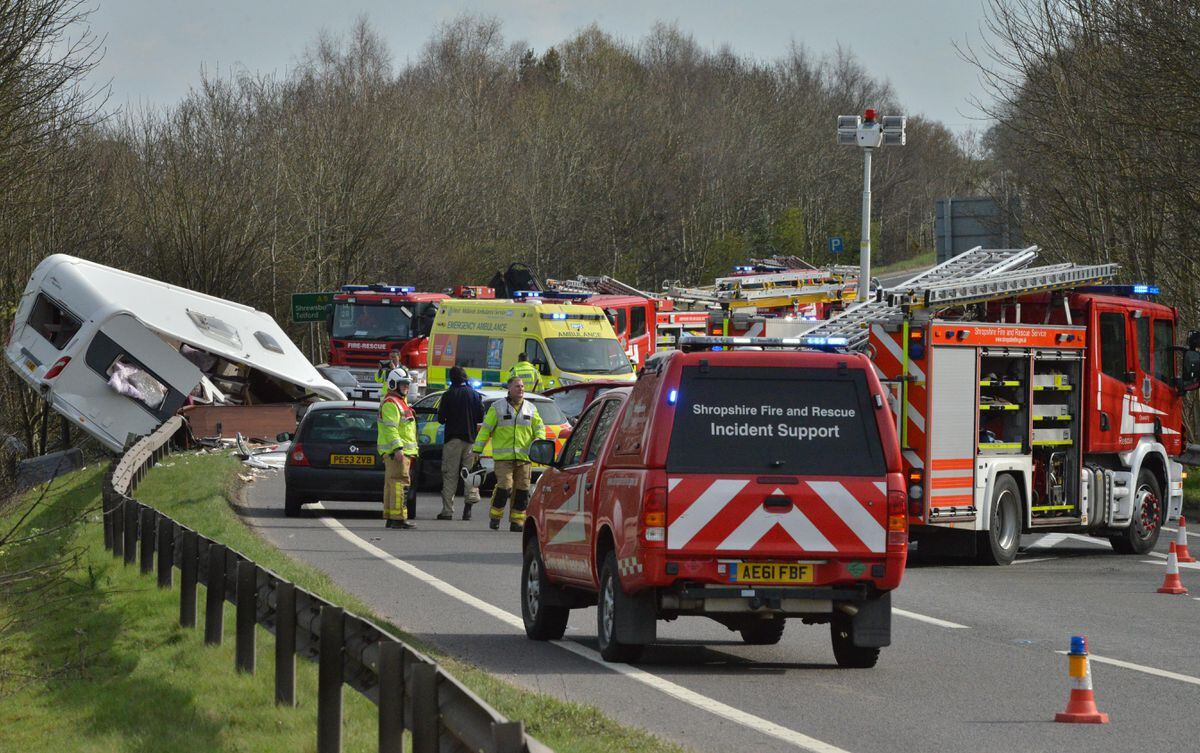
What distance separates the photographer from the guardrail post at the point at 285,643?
895 cm

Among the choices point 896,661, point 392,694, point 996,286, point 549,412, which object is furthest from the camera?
point 549,412

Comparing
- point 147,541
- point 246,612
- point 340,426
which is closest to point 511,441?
point 340,426

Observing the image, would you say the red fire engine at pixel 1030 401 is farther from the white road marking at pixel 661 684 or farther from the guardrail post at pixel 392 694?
the guardrail post at pixel 392 694

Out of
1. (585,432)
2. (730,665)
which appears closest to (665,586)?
(730,665)

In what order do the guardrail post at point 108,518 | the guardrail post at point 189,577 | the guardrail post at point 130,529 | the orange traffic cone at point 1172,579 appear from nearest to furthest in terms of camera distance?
1. the guardrail post at point 189,577
2. the orange traffic cone at point 1172,579
3. the guardrail post at point 130,529
4. the guardrail post at point 108,518

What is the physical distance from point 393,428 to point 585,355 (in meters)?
13.4

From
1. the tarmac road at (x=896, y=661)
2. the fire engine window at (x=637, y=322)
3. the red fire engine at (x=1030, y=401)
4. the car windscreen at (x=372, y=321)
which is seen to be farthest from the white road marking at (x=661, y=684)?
the fire engine window at (x=637, y=322)

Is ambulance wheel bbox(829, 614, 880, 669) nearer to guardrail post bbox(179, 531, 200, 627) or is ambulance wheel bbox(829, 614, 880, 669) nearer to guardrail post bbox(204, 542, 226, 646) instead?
guardrail post bbox(204, 542, 226, 646)

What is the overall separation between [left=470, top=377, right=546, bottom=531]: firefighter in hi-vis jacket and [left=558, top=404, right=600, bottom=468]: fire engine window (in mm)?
7899

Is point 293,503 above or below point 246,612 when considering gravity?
below

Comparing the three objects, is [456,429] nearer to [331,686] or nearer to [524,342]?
[524,342]

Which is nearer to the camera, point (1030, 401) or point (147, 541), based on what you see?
point (147, 541)

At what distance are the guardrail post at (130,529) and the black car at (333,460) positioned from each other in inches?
217

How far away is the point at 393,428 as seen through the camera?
818 inches
